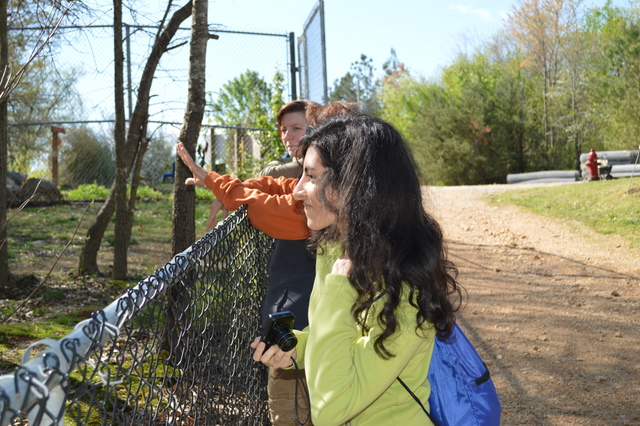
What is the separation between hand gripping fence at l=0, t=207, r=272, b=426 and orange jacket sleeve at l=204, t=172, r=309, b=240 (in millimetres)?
107

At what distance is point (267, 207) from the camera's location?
10.0ft

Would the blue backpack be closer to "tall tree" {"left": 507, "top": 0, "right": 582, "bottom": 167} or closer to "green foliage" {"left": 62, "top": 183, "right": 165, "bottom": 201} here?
"green foliage" {"left": 62, "top": 183, "right": 165, "bottom": 201}

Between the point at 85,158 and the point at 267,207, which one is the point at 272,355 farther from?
the point at 85,158

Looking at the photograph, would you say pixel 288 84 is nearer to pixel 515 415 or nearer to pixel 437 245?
pixel 515 415

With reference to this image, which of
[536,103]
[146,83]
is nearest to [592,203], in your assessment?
[146,83]

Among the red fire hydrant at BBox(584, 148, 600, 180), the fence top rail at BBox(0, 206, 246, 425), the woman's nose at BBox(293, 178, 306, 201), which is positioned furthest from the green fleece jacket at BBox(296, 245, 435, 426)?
the red fire hydrant at BBox(584, 148, 600, 180)

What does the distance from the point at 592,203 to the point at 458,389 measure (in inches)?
517

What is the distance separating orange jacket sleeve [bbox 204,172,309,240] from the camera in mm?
3002

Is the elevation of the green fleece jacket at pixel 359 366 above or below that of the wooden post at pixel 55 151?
below

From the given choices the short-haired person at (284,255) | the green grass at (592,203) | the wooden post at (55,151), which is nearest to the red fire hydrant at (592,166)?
the green grass at (592,203)

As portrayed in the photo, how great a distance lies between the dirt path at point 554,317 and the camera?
A: 15.6 ft

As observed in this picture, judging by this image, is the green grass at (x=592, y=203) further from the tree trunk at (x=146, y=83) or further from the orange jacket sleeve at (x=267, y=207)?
the orange jacket sleeve at (x=267, y=207)

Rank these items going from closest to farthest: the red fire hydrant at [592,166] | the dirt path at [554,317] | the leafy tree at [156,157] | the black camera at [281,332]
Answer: the black camera at [281,332] < the dirt path at [554,317] < the leafy tree at [156,157] < the red fire hydrant at [592,166]

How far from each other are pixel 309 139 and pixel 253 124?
34.0 ft
